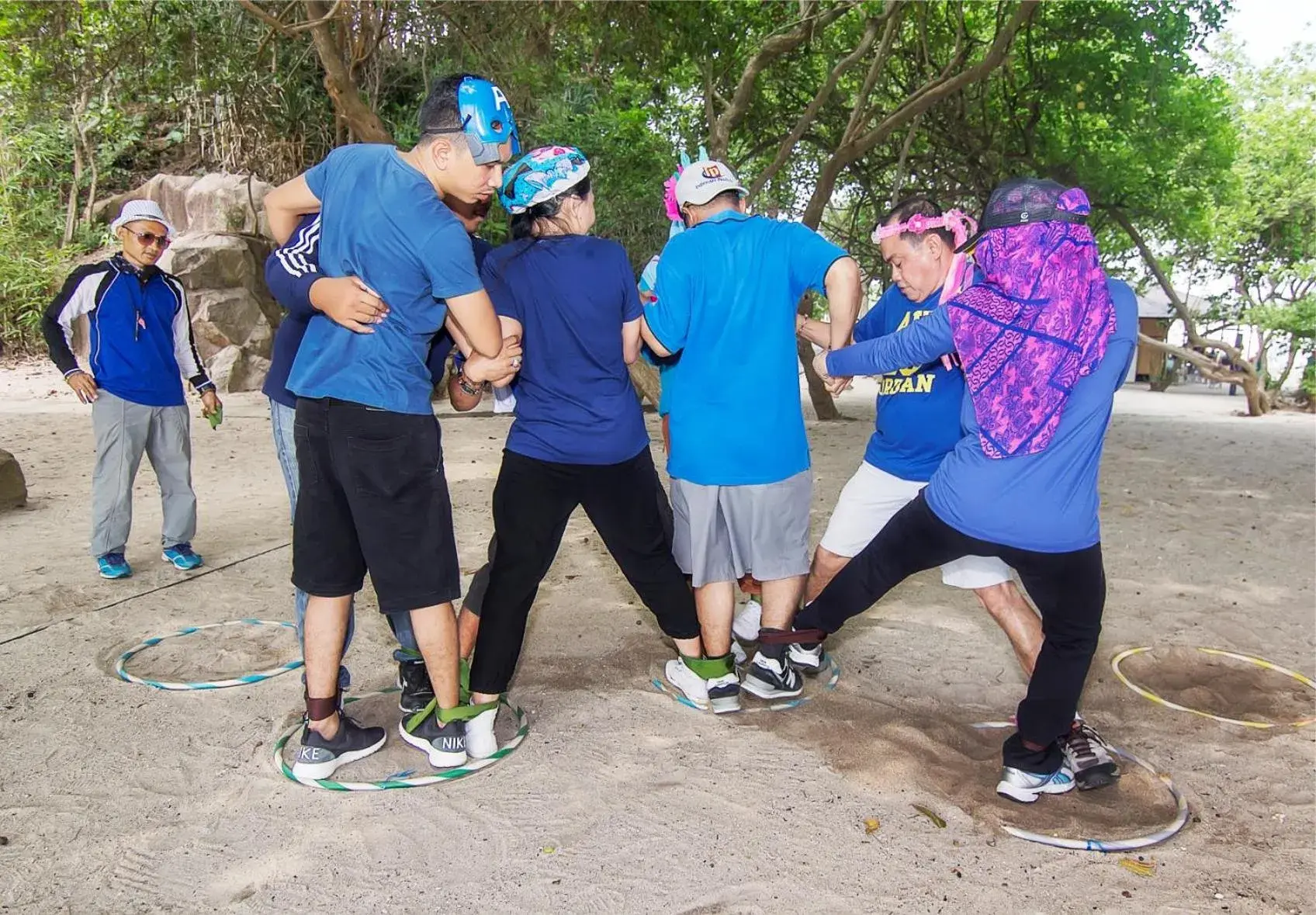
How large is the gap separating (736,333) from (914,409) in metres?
0.77

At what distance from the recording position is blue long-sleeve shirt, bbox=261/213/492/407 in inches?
112

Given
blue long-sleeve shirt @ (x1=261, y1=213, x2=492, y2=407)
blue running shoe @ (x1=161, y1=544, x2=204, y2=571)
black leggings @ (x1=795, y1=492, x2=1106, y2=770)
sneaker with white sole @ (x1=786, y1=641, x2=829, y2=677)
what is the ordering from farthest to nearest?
blue running shoe @ (x1=161, y1=544, x2=204, y2=571) → sneaker with white sole @ (x1=786, y1=641, x2=829, y2=677) → blue long-sleeve shirt @ (x1=261, y1=213, x2=492, y2=407) → black leggings @ (x1=795, y1=492, x2=1106, y2=770)

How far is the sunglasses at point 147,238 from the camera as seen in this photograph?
4.98 meters

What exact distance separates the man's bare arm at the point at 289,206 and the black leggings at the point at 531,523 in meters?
0.96

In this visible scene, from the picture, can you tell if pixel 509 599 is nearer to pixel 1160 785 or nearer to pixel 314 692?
pixel 314 692

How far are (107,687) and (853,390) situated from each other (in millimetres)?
17181

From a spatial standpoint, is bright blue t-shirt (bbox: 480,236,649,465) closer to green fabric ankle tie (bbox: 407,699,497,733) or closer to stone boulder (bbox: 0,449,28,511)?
green fabric ankle tie (bbox: 407,699,497,733)

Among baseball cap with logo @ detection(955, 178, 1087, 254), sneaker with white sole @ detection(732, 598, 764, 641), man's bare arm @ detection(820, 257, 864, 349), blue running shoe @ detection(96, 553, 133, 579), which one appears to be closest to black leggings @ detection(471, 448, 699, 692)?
man's bare arm @ detection(820, 257, 864, 349)

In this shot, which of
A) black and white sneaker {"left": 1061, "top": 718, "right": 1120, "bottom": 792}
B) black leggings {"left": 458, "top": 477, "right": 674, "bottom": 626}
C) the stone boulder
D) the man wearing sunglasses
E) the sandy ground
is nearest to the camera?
the sandy ground

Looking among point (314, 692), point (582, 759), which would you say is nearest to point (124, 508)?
point (314, 692)

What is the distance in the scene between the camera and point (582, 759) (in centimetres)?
318

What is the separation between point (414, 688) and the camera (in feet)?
11.4

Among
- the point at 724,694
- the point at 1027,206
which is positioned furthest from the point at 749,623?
the point at 1027,206

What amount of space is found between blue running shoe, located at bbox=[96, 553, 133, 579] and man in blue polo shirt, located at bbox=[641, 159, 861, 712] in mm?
3384
